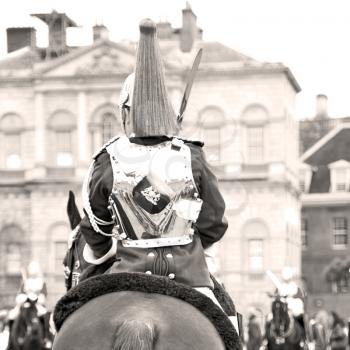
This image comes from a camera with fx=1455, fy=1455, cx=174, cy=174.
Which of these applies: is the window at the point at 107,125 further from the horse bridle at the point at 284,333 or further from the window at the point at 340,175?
the horse bridle at the point at 284,333

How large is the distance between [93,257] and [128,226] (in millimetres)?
378

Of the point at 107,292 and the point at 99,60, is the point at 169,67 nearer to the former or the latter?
the point at 99,60

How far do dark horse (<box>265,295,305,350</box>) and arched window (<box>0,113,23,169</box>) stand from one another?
4152 cm

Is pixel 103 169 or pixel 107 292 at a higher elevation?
pixel 103 169

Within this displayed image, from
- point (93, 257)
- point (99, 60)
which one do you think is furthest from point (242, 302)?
point (93, 257)

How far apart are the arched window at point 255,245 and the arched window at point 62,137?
914 cm

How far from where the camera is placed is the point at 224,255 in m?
64.0

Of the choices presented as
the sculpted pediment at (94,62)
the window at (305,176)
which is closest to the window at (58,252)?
the sculpted pediment at (94,62)

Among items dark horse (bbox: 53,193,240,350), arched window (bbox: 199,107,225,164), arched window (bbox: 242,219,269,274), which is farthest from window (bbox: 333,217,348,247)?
dark horse (bbox: 53,193,240,350)

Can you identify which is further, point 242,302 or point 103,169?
point 242,302

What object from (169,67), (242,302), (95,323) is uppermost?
(169,67)

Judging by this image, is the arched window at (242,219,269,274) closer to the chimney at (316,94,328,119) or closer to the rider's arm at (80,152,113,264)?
the chimney at (316,94,328,119)

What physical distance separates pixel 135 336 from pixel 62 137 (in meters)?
62.4

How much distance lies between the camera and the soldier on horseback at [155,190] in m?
6.14
